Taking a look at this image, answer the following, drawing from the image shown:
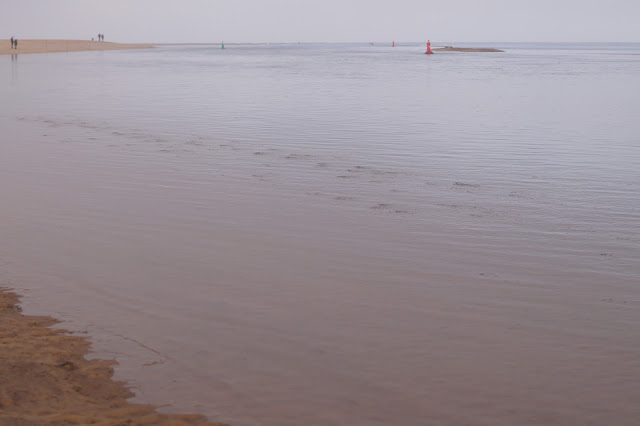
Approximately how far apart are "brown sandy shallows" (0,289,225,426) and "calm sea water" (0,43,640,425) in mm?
152

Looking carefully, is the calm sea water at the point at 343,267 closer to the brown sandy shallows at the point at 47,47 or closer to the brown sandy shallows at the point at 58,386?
the brown sandy shallows at the point at 58,386

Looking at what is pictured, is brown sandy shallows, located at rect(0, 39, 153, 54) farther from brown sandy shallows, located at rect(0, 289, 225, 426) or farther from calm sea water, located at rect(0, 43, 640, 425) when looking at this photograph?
brown sandy shallows, located at rect(0, 289, 225, 426)

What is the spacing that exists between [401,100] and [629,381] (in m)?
18.4

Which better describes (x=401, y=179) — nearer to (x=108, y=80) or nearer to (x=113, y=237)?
(x=113, y=237)

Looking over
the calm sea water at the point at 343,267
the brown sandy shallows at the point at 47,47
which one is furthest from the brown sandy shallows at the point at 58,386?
the brown sandy shallows at the point at 47,47

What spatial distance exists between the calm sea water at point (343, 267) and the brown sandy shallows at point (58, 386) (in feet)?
0.50

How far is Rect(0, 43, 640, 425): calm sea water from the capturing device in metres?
4.07

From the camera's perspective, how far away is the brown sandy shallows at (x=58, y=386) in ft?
11.5

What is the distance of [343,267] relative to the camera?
20.4 ft

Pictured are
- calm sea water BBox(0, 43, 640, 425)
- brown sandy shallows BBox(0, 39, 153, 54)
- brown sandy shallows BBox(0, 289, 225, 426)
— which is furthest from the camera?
brown sandy shallows BBox(0, 39, 153, 54)

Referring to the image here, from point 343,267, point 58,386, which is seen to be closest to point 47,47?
point 343,267

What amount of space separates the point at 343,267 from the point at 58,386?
294 cm

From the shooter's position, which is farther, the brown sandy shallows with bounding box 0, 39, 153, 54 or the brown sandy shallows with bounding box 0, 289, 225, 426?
the brown sandy shallows with bounding box 0, 39, 153, 54

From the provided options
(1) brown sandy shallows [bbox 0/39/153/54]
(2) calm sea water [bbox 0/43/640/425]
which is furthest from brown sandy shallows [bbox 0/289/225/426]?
(1) brown sandy shallows [bbox 0/39/153/54]
